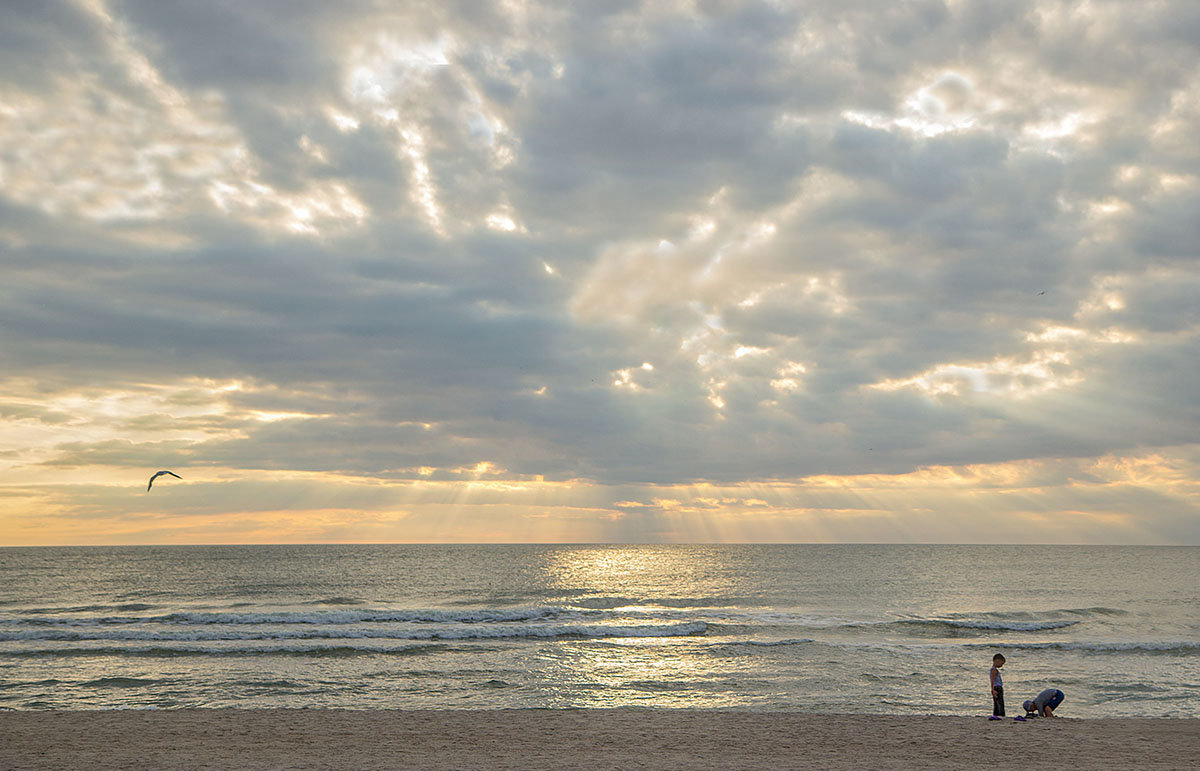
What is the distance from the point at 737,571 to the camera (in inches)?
3925

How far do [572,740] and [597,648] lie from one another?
17.0 meters

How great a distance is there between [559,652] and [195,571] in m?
79.4

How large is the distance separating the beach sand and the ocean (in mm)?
2568

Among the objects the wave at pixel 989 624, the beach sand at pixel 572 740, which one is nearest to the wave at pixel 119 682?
the beach sand at pixel 572 740

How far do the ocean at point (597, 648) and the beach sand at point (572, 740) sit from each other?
8.43 feet

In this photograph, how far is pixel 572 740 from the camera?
1686cm

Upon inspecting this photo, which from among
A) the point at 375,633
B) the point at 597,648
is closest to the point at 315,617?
the point at 375,633

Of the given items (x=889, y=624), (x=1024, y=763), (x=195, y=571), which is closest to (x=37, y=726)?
(x=1024, y=763)

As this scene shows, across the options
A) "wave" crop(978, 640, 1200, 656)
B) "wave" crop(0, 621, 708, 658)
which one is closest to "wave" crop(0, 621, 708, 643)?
"wave" crop(0, 621, 708, 658)

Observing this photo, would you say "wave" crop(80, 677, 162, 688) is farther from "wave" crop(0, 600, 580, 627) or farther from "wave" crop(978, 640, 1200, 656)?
"wave" crop(978, 640, 1200, 656)

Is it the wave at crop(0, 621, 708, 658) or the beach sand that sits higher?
the beach sand

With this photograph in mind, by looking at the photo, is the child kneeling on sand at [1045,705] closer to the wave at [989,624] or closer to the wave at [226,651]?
the wave at [226,651]

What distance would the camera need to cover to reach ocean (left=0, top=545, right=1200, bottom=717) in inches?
914

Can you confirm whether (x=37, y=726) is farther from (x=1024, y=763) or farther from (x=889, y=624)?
(x=889, y=624)
